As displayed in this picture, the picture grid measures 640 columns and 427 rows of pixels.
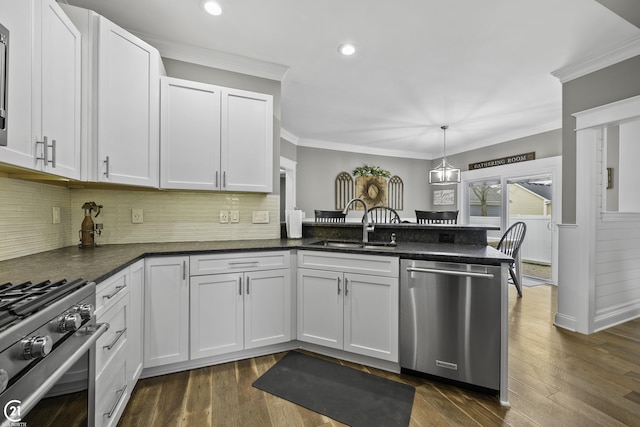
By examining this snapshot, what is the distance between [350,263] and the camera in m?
2.17

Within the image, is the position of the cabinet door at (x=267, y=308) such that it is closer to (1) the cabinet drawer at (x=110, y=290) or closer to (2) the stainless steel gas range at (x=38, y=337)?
(1) the cabinet drawer at (x=110, y=290)

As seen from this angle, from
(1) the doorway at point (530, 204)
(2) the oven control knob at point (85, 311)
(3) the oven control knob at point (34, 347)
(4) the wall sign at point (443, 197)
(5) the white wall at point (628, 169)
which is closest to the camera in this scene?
(3) the oven control knob at point (34, 347)

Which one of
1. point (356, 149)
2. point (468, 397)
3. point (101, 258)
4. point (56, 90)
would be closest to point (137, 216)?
point (101, 258)

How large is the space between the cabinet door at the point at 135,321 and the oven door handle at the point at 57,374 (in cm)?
66

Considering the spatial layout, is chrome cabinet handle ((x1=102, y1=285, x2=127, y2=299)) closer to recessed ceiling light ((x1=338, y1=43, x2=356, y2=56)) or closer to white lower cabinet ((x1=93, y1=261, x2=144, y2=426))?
white lower cabinet ((x1=93, y1=261, x2=144, y2=426))

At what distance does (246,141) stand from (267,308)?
56.9 inches

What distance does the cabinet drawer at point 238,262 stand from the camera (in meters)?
2.08

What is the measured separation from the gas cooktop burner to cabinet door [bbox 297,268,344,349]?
1.50 metres

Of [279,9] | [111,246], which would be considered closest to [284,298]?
[111,246]

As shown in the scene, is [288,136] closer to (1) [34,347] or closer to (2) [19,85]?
(2) [19,85]

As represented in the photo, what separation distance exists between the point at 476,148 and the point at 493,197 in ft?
3.55

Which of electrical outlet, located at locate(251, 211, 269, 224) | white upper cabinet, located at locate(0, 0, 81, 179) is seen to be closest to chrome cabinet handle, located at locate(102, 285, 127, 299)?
white upper cabinet, located at locate(0, 0, 81, 179)

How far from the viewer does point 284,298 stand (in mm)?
2342

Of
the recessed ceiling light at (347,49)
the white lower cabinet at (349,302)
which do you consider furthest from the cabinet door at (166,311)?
the recessed ceiling light at (347,49)
